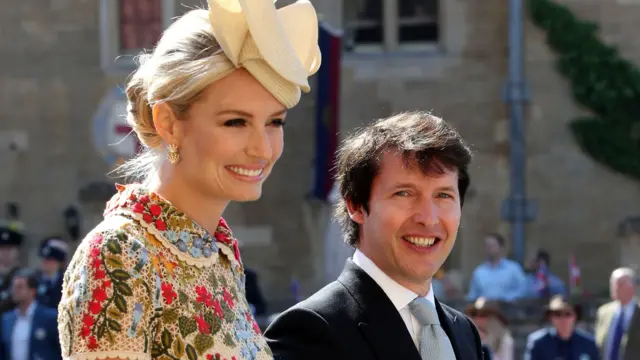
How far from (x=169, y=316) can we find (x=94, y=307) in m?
0.18

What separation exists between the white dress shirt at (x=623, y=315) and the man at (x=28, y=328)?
3.82 m

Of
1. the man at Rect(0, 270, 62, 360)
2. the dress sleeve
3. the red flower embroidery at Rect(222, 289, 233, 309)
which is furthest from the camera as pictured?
the man at Rect(0, 270, 62, 360)

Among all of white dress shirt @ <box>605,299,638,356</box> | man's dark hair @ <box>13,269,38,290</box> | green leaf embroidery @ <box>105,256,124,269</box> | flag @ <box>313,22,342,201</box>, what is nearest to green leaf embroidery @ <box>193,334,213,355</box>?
green leaf embroidery @ <box>105,256,124,269</box>

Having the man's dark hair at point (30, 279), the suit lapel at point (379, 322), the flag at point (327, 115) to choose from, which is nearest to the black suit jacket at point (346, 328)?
the suit lapel at point (379, 322)

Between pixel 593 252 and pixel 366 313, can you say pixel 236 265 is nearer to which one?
pixel 366 313

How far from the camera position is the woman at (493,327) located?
→ 8.86m

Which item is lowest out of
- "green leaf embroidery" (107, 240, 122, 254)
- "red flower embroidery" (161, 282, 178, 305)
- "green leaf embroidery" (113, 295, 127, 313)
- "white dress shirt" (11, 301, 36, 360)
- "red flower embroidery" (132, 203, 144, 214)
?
"white dress shirt" (11, 301, 36, 360)

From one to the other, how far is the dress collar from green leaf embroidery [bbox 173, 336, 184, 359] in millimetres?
184

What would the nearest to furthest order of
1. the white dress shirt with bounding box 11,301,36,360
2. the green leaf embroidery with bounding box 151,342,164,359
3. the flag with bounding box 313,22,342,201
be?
the green leaf embroidery with bounding box 151,342,164,359 → the white dress shirt with bounding box 11,301,36,360 → the flag with bounding box 313,22,342,201

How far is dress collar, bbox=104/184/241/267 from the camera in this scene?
2980 mm

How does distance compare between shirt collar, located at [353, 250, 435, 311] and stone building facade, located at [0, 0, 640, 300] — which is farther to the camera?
stone building facade, located at [0, 0, 640, 300]

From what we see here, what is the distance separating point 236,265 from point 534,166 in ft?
39.9

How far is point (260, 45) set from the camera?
3016 mm

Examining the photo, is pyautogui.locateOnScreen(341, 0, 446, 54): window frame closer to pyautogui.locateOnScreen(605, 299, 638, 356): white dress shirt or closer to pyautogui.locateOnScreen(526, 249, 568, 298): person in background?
pyautogui.locateOnScreen(526, 249, 568, 298): person in background
